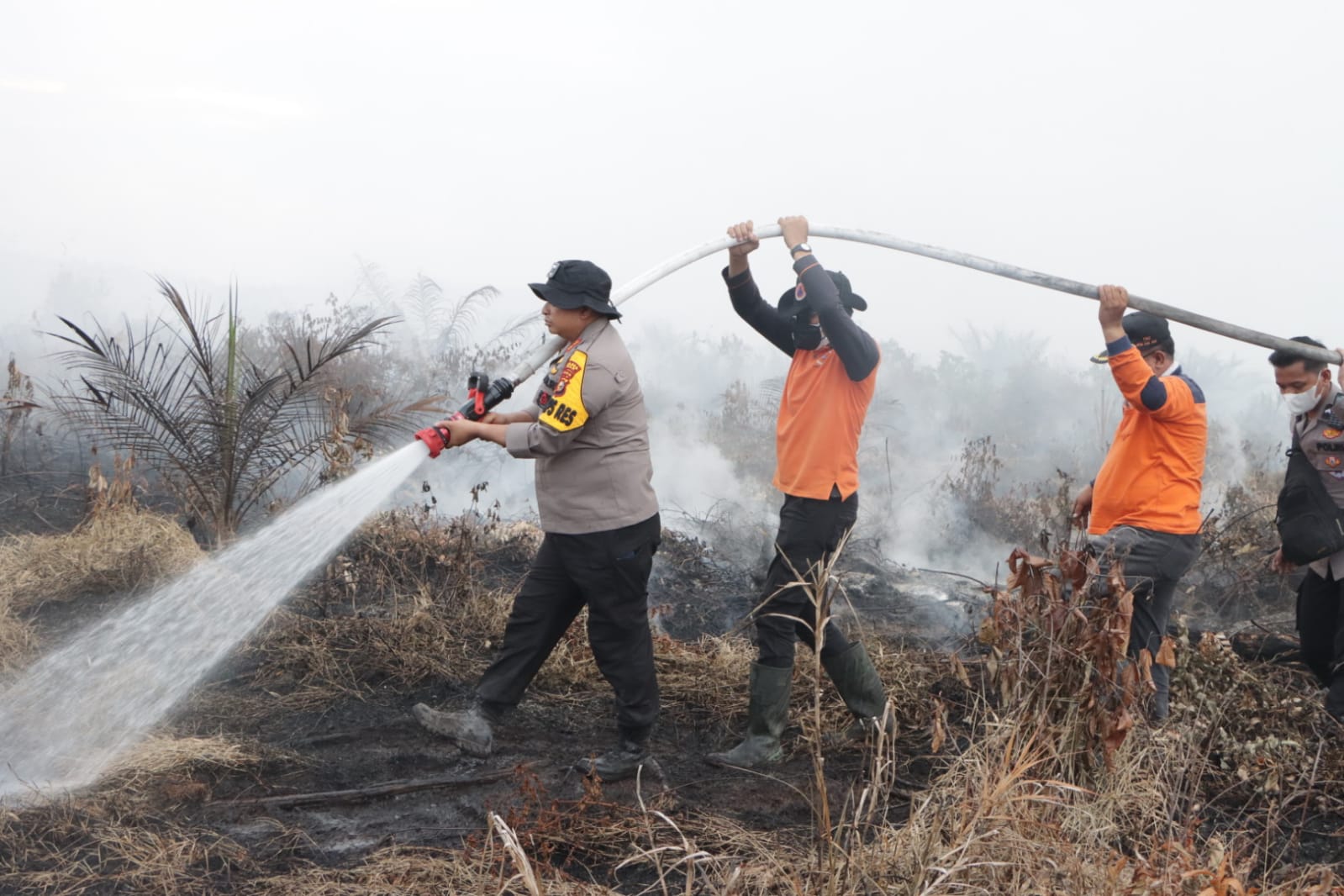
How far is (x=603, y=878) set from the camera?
3.35 m

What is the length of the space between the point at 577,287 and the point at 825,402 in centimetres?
119

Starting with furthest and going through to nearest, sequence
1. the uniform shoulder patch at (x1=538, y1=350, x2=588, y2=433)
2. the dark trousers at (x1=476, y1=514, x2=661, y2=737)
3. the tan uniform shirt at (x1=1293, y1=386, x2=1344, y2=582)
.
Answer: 1. the tan uniform shirt at (x1=1293, y1=386, x2=1344, y2=582)
2. the dark trousers at (x1=476, y1=514, x2=661, y2=737)
3. the uniform shoulder patch at (x1=538, y1=350, x2=588, y2=433)

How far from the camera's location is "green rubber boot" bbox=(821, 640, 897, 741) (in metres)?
4.51

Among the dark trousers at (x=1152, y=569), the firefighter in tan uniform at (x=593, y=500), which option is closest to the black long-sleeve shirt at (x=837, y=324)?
the firefighter in tan uniform at (x=593, y=500)

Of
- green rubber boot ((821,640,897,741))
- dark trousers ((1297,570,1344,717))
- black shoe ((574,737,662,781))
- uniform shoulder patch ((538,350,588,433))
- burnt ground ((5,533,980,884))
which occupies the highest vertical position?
uniform shoulder patch ((538,350,588,433))

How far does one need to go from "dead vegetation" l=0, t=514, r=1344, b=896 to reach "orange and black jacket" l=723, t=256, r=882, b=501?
88 centimetres

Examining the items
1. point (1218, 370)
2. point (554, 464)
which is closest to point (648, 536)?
point (554, 464)

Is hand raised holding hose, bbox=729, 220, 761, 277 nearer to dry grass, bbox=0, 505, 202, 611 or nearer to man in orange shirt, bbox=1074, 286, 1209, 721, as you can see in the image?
man in orange shirt, bbox=1074, 286, 1209, 721

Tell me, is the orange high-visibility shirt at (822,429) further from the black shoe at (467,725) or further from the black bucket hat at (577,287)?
the black shoe at (467,725)

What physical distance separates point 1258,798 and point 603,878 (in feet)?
9.22

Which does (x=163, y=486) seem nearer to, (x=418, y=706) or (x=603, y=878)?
(x=418, y=706)

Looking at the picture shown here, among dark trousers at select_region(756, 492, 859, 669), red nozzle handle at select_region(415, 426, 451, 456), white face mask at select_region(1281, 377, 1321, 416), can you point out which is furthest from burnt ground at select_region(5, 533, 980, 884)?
white face mask at select_region(1281, 377, 1321, 416)

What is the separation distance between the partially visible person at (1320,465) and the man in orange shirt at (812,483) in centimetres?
194

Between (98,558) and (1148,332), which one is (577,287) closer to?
(1148,332)
